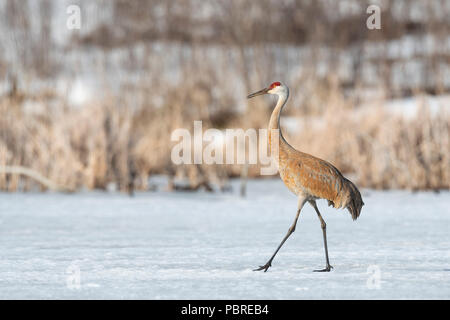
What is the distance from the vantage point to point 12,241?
488 cm

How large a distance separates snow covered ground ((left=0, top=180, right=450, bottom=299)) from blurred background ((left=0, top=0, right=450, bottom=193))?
1.10 metres

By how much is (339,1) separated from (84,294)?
54.1ft

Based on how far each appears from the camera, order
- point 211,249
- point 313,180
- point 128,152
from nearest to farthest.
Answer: point 313,180
point 211,249
point 128,152

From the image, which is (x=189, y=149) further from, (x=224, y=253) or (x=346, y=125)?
(x=224, y=253)

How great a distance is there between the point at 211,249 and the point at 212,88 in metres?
10.5

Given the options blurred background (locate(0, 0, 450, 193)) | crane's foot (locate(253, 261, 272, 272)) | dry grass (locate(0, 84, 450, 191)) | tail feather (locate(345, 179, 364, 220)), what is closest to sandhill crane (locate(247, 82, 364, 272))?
tail feather (locate(345, 179, 364, 220))

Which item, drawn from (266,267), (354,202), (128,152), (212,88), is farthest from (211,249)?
(212,88)

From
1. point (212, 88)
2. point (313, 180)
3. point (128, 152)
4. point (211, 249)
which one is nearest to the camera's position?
point (313, 180)

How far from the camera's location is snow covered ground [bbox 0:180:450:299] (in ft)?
10.8

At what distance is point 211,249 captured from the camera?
4.51 m

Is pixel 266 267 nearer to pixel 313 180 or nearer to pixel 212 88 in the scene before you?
pixel 313 180

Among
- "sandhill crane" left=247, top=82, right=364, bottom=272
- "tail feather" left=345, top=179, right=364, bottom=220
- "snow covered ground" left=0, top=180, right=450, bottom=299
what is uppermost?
"sandhill crane" left=247, top=82, right=364, bottom=272

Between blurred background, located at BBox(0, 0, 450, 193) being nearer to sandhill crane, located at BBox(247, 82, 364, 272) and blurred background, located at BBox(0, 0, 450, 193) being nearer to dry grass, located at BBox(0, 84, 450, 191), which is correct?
dry grass, located at BBox(0, 84, 450, 191)
